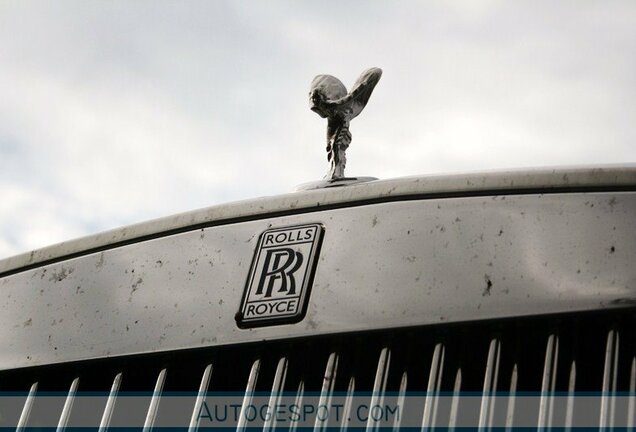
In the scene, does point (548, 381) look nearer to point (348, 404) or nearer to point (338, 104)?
point (348, 404)

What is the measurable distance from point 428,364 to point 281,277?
21.5 inches

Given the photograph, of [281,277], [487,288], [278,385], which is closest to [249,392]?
[278,385]

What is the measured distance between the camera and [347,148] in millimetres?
4004

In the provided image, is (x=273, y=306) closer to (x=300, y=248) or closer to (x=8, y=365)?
(x=300, y=248)

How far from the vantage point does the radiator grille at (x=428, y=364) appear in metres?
3.00

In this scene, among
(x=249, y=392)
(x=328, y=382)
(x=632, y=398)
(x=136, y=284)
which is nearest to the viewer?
(x=632, y=398)

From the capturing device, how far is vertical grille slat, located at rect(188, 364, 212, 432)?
11.1 ft

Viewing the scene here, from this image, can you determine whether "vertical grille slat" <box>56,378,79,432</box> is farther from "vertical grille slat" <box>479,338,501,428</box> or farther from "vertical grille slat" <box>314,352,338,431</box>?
"vertical grille slat" <box>479,338,501,428</box>

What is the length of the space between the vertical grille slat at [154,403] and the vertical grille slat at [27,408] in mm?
509

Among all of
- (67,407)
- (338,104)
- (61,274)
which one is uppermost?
(338,104)

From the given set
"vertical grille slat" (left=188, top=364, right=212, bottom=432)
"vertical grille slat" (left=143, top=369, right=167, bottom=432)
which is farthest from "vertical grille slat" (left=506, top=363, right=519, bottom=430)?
"vertical grille slat" (left=143, top=369, right=167, bottom=432)

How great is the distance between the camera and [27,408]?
3828mm

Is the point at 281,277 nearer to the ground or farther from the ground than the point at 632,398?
farther from the ground

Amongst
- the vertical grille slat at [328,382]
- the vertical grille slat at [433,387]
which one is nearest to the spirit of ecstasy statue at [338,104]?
the vertical grille slat at [328,382]
